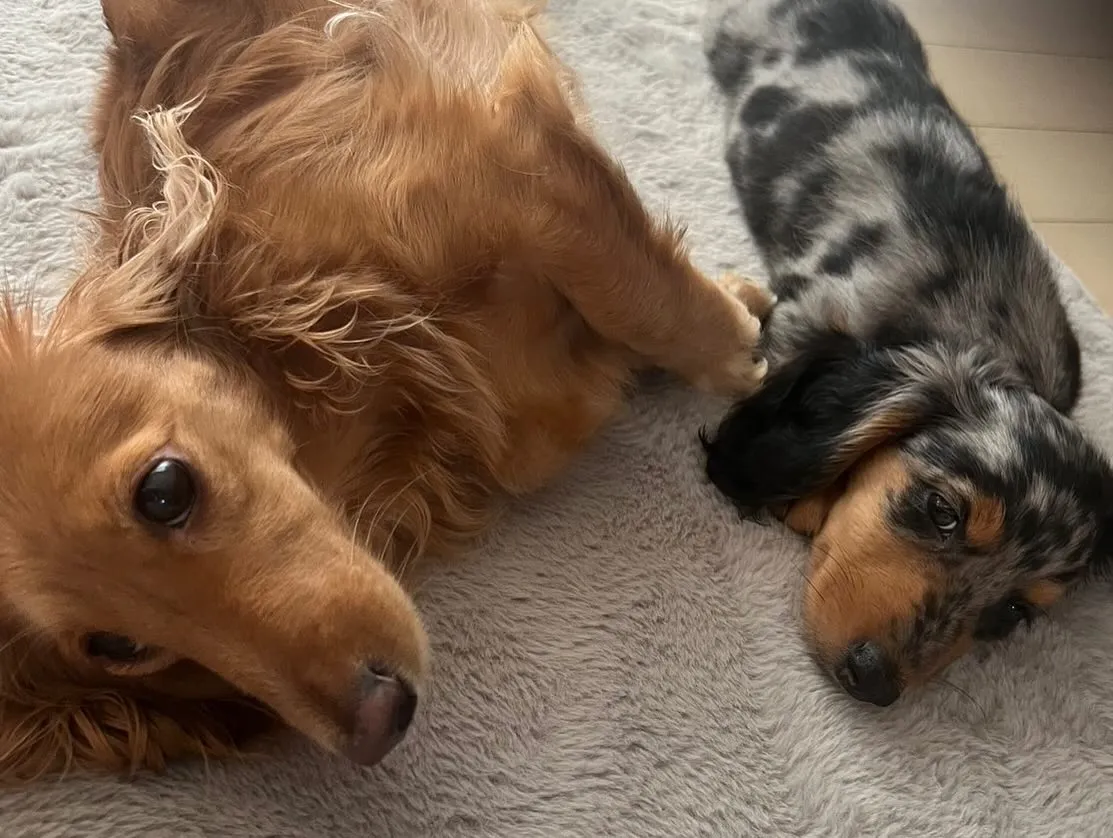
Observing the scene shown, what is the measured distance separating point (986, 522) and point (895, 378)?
27cm

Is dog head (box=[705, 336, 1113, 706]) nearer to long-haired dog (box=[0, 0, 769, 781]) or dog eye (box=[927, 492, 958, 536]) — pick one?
dog eye (box=[927, 492, 958, 536])

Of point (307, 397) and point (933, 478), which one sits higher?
point (307, 397)

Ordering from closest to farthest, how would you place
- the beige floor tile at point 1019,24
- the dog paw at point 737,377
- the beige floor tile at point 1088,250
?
the dog paw at point 737,377 → the beige floor tile at point 1088,250 → the beige floor tile at point 1019,24

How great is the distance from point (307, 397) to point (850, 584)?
0.84 metres

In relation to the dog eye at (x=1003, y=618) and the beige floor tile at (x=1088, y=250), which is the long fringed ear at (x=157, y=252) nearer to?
the dog eye at (x=1003, y=618)

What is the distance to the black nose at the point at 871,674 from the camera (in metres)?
1.48

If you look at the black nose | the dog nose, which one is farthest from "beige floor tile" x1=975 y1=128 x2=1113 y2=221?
the dog nose

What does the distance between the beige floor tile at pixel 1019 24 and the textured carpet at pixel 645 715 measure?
1587 millimetres

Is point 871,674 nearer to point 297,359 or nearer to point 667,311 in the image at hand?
point 667,311

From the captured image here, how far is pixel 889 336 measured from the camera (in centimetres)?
178

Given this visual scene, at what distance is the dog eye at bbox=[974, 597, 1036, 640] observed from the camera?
5.20 feet

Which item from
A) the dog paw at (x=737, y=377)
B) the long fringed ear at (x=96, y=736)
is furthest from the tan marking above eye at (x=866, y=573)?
the long fringed ear at (x=96, y=736)

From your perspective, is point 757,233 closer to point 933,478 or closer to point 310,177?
point 933,478

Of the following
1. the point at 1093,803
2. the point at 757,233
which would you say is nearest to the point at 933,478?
the point at 1093,803
